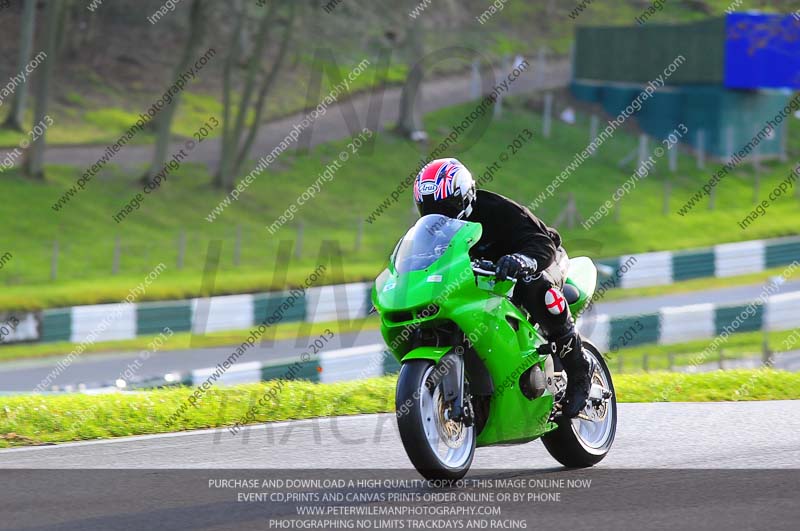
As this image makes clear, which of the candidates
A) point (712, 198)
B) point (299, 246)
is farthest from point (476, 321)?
point (712, 198)

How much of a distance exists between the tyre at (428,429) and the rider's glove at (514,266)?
0.65 metres

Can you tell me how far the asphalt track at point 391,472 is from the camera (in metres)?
6.00

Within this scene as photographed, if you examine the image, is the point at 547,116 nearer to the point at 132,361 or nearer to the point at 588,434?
the point at 132,361

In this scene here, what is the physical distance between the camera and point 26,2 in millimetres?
35500

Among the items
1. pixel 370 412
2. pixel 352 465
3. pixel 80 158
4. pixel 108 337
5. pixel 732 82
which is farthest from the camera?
pixel 732 82

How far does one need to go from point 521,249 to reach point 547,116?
123 ft

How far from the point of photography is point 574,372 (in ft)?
24.8

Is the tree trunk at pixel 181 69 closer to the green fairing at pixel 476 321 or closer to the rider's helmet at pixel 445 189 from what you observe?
the rider's helmet at pixel 445 189

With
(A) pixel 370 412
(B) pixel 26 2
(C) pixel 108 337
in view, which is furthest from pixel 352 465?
(B) pixel 26 2

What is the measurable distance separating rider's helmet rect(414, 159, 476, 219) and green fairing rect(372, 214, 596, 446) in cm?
15

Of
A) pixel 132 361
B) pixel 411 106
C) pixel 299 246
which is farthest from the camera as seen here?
pixel 411 106

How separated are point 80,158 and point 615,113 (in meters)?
21.4

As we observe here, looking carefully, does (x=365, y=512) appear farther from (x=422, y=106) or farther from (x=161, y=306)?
(x=422, y=106)

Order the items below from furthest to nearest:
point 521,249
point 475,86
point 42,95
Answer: point 475,86 → point 42,95 → point 521,249
